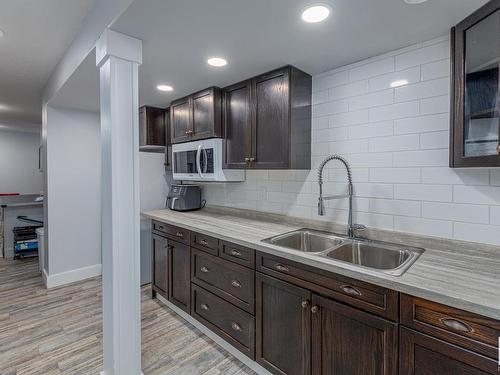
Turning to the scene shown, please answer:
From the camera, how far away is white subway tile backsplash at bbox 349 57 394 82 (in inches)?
71.9

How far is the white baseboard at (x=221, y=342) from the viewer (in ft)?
5.99

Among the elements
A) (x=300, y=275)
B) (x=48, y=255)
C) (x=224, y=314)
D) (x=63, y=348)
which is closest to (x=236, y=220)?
(x=224, y=314)

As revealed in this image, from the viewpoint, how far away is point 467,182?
154 cm

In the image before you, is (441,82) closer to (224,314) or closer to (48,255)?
(224,314)

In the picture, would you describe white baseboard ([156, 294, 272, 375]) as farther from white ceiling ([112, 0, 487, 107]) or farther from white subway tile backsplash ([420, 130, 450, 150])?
white ceiling ([112, 0, 487, 107])

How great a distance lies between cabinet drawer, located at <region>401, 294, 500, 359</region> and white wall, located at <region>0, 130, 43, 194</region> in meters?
7.73

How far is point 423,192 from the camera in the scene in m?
1.71

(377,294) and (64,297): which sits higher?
(377,294)

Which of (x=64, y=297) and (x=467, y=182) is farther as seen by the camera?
(x=64, y=297)

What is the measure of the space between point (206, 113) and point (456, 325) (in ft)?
7.65

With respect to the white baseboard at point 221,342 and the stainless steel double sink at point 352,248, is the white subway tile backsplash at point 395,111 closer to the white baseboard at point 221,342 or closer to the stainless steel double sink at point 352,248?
the stainless steel double sink at point 352,248

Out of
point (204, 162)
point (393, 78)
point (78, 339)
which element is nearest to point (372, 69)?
point (393, 78)

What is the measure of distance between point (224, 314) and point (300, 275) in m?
0.84

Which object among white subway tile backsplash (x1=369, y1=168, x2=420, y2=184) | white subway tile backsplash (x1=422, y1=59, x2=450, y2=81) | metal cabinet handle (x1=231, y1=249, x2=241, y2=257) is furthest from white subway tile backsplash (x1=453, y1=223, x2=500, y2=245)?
metal cabinet handle (x1=231, y1=249, x2=241, y2=257)
